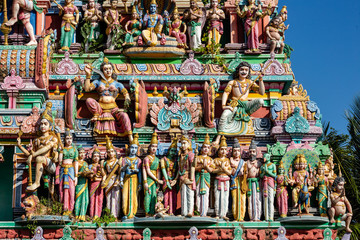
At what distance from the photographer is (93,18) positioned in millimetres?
30875

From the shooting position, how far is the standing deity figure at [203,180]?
2680 centimetres

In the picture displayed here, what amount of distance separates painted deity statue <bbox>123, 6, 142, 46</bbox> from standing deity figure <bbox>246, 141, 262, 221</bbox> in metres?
5.59

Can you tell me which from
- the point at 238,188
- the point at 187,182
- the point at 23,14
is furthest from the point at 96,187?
the point at 23,14

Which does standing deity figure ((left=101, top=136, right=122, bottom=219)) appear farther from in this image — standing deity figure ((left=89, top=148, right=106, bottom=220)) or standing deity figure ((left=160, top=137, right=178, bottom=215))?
standing deity figure ((left=160, top=137, right=178, bottom=215))

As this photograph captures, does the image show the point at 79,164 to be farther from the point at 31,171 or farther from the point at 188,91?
the point at 188,91

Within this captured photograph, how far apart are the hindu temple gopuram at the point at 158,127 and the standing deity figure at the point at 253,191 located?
3 cm

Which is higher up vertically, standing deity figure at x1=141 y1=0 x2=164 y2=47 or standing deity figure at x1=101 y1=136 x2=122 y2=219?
standing deity figure at x1=141 y1=0 x2=164 y2=47

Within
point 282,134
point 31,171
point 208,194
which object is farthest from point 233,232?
point 31,171

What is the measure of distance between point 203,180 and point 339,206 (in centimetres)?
378

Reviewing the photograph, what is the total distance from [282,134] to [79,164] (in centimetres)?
586

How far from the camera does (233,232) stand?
26562 mm

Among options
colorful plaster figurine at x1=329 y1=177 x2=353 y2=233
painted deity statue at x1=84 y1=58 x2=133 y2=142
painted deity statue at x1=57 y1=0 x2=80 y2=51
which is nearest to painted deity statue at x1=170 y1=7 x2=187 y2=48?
painted deity statue at x1=84 y1=58 x2=133 y2=142

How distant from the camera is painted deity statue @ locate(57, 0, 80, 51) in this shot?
30.4 metres

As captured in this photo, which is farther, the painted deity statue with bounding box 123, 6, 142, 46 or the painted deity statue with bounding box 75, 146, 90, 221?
the painted deity statue with bounding box 123, 6, 142, 46
